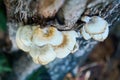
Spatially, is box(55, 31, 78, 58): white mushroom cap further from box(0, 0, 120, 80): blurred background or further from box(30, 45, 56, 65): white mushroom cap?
box(0, 0, 120, 80): blurred background

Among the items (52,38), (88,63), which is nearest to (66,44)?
(52,38)

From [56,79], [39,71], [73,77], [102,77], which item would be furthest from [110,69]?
[39,71]

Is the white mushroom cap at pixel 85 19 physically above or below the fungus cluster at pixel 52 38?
above

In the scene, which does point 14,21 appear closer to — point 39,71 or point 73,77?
point 39,71

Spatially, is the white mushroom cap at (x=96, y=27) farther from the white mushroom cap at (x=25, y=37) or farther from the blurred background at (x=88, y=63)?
the blurred background at (x=88, y=63)

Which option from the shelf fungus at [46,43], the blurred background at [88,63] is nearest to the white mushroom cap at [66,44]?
the shelf fungus at [46,43]

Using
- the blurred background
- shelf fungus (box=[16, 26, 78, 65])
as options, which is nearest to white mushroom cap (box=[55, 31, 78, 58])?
shelf fungus (box=[16, 26, 78, 65])
